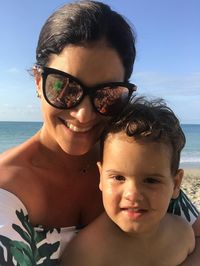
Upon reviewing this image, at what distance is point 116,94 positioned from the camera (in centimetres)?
234

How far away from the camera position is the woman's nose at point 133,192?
2.21 m

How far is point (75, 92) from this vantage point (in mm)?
2227

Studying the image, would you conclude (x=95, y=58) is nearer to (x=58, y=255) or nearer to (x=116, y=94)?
(x=116, y=94)

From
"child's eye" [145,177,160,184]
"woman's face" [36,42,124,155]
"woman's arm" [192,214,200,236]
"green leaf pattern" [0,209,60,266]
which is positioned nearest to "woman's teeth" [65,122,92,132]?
"woman's face" [36,42,124,155]

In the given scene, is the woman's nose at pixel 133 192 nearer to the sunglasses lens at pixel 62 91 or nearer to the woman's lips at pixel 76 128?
the woman's lips at pixel 76 128

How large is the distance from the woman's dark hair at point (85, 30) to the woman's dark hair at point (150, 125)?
26 centimetres

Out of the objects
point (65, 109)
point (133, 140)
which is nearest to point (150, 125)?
point (133, 140)

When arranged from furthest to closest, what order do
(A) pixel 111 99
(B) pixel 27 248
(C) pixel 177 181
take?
1. (C) pixel 177 181
2. (A) pixel 111 99
3. (B) pixel 27 248

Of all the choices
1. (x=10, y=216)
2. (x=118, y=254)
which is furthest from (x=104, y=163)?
(x=10, y=216)

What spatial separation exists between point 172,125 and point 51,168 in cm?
83

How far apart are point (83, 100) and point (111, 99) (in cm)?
19

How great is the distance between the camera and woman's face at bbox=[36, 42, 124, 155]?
219cm

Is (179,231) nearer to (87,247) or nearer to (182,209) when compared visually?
(182,209)

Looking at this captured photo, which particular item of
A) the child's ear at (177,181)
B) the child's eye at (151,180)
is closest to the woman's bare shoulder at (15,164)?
the child's eye at (151,180)
